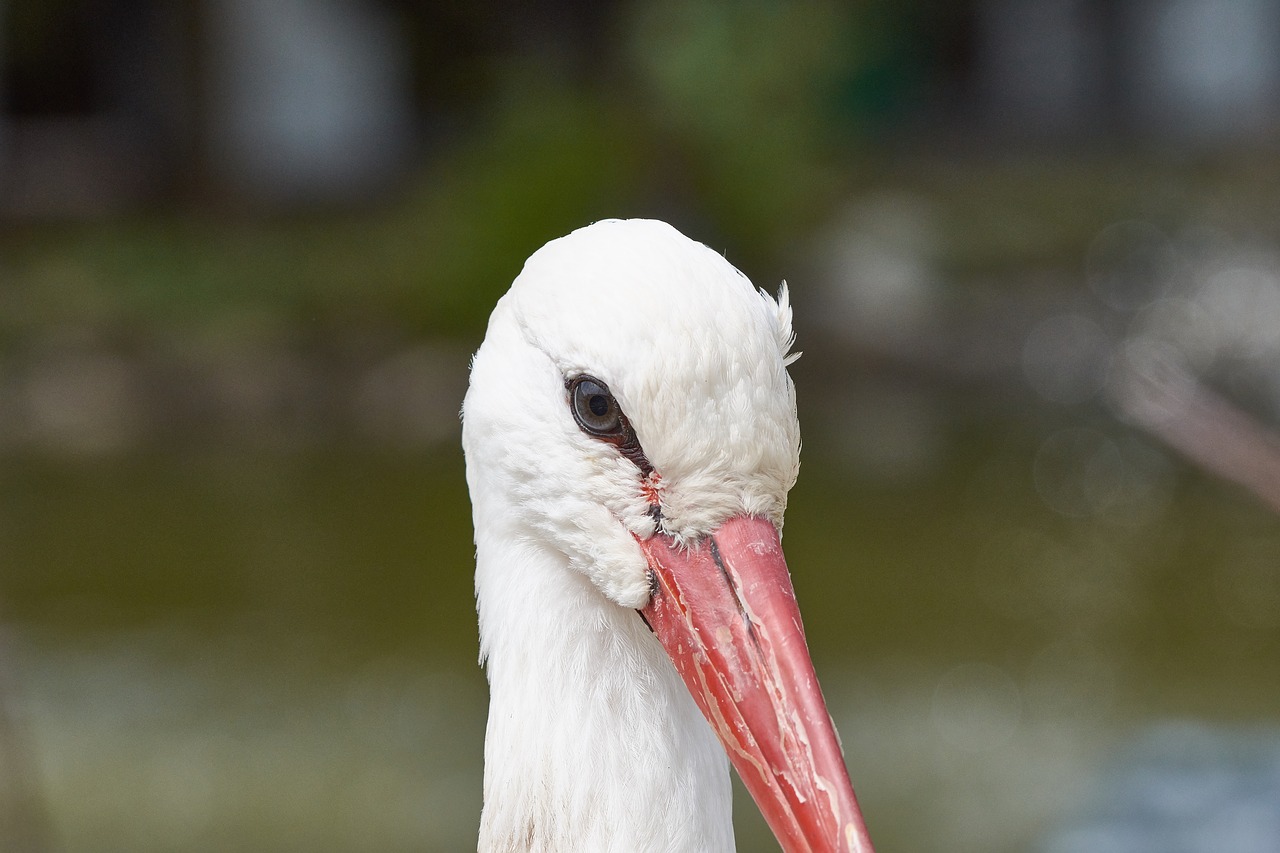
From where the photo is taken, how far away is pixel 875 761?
5.47m

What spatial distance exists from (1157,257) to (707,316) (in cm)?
962

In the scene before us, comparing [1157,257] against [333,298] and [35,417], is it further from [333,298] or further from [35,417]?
[35,417]

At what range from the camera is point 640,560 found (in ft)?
5.41

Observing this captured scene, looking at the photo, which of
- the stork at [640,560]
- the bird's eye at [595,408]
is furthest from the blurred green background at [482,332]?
the bird's eye at [595,408]

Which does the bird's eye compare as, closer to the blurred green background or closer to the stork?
the stork

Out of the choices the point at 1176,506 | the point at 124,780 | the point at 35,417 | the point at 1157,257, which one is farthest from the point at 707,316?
the point at 1157,257

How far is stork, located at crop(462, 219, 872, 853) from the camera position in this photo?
155 cm

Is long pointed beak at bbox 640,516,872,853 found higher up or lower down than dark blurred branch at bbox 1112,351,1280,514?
lower down

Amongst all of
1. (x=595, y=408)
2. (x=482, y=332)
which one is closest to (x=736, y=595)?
(x=595, y=408)

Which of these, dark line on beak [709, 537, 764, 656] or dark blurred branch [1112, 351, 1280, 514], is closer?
dark blurred branch [1112, 351, 1280, 514]

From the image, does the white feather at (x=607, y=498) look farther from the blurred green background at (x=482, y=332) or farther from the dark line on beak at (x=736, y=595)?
the blurred green background at (x=482, y=332)

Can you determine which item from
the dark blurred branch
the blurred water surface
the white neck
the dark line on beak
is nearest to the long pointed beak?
the dark line on beak

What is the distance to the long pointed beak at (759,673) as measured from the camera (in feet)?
4.93

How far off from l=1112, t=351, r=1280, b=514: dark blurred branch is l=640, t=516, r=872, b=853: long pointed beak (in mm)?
407
